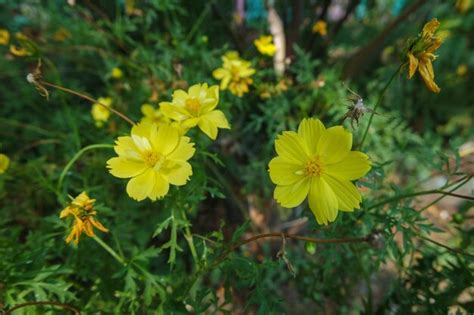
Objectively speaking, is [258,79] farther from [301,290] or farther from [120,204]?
[301,290]

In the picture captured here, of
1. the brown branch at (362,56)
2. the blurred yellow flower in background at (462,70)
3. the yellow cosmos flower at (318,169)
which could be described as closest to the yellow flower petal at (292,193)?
the yellow cosmos flower at (318,169)

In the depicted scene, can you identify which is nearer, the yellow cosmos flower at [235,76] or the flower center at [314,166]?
the flower center at [314,166]

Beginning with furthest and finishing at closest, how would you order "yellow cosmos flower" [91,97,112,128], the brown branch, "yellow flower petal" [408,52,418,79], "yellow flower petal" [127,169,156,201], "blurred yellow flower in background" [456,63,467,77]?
"blurred yellow flower in background" [456,63,467,77]
the brown branch
"yellow cosmos flower" [91,97,112,128]
"yellow flower petal" [127,169,156,201]
"yellow flower petal" [408,52,418,79]

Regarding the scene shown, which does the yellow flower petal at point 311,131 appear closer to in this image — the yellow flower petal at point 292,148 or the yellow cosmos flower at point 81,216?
the yellow flower petal at point 292,148

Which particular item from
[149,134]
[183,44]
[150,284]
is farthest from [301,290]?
[183,44]

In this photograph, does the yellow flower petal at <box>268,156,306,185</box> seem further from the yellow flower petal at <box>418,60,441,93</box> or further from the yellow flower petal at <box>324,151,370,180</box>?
the yellow flower petal at <box>418,60,441,93</box>

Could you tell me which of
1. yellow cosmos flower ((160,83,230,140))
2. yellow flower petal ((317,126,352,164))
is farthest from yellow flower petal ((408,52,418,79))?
yellow cosmos flower ((160,83,230,140))
